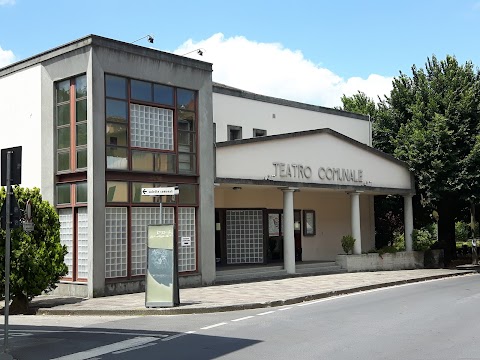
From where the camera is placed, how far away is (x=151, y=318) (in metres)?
13.6

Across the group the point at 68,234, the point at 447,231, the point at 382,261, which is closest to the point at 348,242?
the point at 382,261

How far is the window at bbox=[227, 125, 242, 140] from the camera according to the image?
24.4 meters

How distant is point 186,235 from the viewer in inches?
777

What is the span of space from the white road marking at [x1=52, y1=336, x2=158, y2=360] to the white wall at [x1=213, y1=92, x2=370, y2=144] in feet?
45.4

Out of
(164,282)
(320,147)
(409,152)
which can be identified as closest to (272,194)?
(320,147)

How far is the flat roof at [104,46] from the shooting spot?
17847 mm

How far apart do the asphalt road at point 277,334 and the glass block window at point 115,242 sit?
10.6 ft

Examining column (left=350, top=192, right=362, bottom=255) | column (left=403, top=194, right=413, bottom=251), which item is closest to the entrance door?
column (left=350, top=192, right=362, bottom=255)

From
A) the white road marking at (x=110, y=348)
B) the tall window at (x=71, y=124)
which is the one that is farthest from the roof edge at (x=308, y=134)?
the white road marking at (x=110, y=348)

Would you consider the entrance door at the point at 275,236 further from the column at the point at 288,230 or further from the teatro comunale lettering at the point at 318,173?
the teatro comunale lettering at the point at 318,173

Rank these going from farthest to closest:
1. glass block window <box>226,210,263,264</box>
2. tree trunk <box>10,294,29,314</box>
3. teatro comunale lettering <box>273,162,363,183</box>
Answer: glass block window <box>226,210,263,264</box> → teatro comunale lettering <box>273,162,363,183</box> → tree trunk <box>10,294,29,314</box>

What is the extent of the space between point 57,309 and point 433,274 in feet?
52.9

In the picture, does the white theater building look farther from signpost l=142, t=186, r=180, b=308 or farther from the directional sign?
the directional sign

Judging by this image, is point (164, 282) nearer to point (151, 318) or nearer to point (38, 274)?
point (151, 318)
